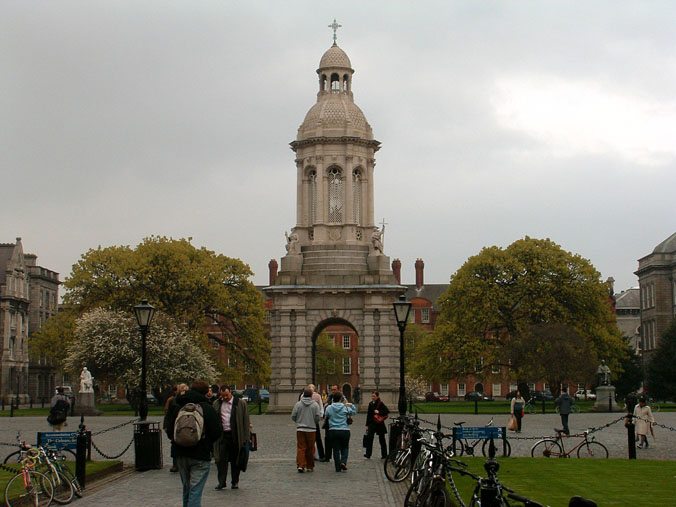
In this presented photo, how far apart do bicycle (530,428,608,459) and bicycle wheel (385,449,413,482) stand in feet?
17.4

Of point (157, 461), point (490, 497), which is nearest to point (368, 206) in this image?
point (157, 461)

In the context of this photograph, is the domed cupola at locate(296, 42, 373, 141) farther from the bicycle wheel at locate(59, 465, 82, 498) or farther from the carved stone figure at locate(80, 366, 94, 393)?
the bicycle wheel at locate(59, 465, 82, 498)

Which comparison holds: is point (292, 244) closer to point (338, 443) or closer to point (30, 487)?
point (338, 443)

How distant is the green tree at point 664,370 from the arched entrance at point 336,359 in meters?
39.6

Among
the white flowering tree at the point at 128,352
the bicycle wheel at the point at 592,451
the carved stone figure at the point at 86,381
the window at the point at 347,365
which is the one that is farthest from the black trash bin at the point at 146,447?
the window at the point at 347,365

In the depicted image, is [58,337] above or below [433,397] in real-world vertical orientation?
above

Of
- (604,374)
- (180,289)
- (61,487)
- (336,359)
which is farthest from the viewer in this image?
(336,359)

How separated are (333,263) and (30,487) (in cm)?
4043

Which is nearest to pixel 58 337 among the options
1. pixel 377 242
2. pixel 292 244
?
pixel 292 244

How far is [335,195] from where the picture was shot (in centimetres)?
5822

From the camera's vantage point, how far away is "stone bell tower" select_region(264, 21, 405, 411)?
55.3 m

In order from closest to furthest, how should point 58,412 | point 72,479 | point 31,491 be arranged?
1. point 31,491
2. point 72,479
3. point 58,412

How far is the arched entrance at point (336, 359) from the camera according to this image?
108m

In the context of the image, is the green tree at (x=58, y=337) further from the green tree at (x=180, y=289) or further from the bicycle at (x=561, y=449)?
the bicycle at (x=561, y=449)
